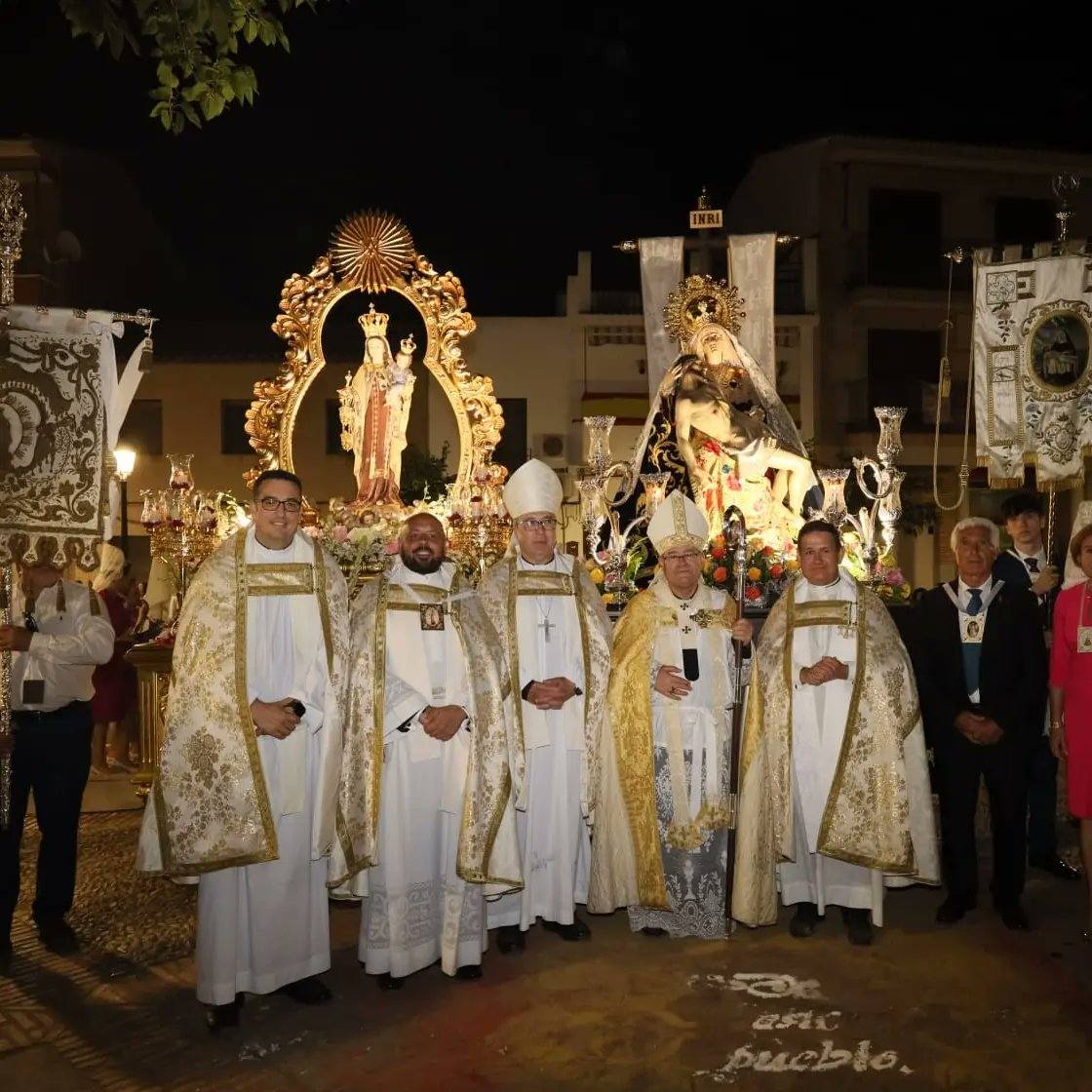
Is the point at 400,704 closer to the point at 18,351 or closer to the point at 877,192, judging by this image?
the point at 18,351

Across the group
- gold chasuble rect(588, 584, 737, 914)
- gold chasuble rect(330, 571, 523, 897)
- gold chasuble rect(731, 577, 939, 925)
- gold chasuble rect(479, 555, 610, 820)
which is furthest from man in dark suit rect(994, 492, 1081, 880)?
gold chasuble rect(330, 571, 523, 897)

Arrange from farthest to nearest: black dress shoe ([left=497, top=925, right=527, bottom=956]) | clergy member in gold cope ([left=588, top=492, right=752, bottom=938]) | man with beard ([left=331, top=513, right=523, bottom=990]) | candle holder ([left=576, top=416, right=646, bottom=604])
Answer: candle holder ([left=576, top=416, right=646, bottom=604]) < clergy member in gold cope ([left=588, top=492, right=752, bottom=938]) < black dress shoe ([left=497, top=925, right=527, bottom=956]) < man with beard ([left=331, top=513, right=523, bottom=990])

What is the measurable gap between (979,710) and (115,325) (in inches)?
201

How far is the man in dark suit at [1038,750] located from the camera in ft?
23.7

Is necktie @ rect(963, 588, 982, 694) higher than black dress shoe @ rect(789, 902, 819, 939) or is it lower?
higher

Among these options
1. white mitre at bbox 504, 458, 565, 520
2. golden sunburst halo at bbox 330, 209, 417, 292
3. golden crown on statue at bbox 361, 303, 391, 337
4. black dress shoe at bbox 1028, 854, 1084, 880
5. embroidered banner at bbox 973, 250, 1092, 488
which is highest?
golden sunburst halo at bbox 330, 209, 417, 292

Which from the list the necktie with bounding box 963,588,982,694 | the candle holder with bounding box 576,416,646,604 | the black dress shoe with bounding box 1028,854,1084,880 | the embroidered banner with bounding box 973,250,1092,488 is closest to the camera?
the necktie with bounding box 963,588,982,694

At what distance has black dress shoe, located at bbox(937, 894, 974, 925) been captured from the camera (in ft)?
20.8

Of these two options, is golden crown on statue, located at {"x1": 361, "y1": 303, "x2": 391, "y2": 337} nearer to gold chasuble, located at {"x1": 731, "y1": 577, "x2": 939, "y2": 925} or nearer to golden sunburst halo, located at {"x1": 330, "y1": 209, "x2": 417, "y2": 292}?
golden sunburst halo, located at {"x1": 330, "y1": 209, "x2": 417, "y2": 292}

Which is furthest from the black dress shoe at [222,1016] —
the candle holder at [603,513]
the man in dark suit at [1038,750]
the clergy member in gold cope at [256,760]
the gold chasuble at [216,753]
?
the man in dark suit at [1038,750]

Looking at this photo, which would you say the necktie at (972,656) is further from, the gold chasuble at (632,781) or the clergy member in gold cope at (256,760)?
the clergy member in gold cope at (256,760)

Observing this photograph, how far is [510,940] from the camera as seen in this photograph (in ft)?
19.7

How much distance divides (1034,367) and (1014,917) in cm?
372

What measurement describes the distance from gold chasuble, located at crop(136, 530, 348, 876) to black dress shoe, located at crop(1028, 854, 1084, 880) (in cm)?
461
